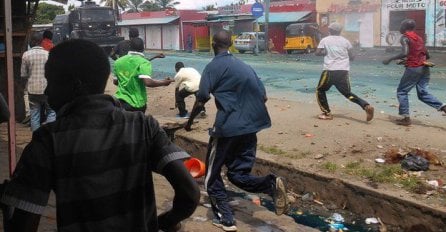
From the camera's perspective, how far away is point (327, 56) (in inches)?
311

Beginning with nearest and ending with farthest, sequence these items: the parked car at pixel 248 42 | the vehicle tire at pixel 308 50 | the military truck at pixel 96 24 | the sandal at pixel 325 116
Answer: the sandal at pixel 325 116 → the military truck at pixel 96 24 → the vehicle tire at pixel 308 50 → the parked car at pixel 248 42

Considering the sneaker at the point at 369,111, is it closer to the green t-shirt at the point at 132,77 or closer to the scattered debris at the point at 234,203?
the scattered debris at the point at 234,203

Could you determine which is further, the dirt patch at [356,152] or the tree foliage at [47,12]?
the tree foliage at [47,12]

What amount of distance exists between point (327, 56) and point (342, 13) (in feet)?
91.1

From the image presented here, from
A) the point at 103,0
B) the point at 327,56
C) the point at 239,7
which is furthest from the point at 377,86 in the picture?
the point at 103,0

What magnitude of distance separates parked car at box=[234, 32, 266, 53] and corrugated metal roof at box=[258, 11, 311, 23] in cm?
423

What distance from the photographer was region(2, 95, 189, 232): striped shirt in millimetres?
1640

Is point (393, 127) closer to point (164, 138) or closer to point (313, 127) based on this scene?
point (313, 127)

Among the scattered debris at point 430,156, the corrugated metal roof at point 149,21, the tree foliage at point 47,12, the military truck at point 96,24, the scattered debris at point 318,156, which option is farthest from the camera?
the tree foliage at point 47,12

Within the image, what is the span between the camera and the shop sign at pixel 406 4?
97.4 feet

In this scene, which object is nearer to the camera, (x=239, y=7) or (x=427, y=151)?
(x=427, y=151)

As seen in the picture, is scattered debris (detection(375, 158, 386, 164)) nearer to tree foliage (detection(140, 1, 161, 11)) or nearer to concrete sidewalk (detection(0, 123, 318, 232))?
concrete sidewalk (detection(0, 123, 318, 232))

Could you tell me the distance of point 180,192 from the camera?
176cm

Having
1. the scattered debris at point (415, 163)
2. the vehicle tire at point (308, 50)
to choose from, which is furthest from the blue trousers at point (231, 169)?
the vehicle tire at point (308, 50)
